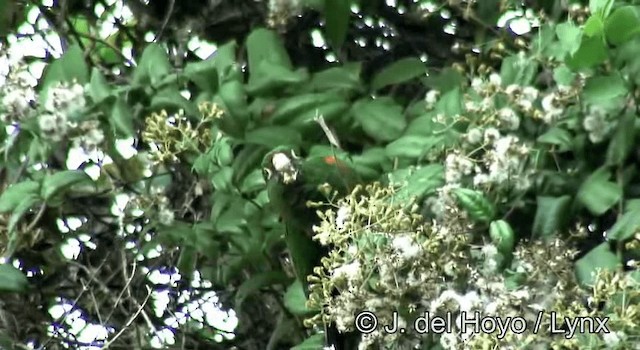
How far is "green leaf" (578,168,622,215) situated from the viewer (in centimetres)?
158

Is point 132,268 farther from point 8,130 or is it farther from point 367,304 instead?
point 367,304

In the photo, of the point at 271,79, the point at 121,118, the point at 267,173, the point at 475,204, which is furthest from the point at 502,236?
the point at 121,118

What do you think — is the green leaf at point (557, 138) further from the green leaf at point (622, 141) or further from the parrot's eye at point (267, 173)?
the parrot's eye at point (267, 173)

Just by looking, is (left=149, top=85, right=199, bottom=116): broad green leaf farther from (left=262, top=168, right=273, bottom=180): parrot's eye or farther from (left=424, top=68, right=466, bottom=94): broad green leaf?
(left=424, top=68, right=466, bottom=94): broad green leaf

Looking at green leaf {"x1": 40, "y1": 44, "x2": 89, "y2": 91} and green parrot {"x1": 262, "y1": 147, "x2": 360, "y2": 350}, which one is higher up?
green leaf {"x1": 40, "y1": 44, "x2": 89, "y2": 91}

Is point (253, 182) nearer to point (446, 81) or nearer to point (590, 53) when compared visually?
point (446, 81)

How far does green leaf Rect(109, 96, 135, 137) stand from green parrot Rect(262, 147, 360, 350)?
238 millimetres

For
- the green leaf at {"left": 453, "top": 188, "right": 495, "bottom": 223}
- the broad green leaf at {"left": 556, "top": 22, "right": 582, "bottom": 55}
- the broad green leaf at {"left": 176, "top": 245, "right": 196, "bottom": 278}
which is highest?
the broad green leaf at {"left": 556, "top": 22, "right": 582, "bottom": 55}

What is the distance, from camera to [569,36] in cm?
159

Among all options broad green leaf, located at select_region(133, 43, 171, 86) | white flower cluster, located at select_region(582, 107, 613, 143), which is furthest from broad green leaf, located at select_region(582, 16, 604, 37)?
broad green leaf, located at select_region(133, 43, 171, 86)

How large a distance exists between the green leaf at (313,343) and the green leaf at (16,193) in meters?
0.40

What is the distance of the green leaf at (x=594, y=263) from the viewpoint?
1.54 m

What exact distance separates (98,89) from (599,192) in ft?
2.12

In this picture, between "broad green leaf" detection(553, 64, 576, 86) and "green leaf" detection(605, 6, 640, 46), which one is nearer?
"green leaf" detection(605, 6, 640, 46)
